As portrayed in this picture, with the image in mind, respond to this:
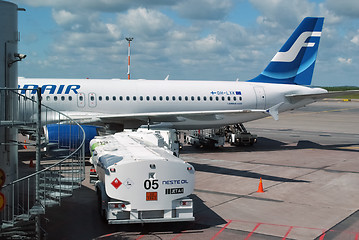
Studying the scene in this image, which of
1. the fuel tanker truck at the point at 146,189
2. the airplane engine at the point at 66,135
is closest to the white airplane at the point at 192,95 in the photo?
the airplane engine at the point at 66,135

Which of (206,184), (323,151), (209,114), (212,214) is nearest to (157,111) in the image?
(209,114)

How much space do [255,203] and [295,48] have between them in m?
20.1

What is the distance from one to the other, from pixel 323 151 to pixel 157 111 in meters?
13.1

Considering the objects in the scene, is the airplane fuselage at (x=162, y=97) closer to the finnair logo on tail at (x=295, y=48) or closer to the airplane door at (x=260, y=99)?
the airplane door at (x=260, y=99)

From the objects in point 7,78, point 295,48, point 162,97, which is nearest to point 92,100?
point 162,97

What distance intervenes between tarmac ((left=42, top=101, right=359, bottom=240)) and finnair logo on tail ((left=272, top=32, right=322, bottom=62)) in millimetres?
7755

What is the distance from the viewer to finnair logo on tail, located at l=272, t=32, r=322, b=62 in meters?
34.3

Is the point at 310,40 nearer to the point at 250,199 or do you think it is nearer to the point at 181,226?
the point at 250,199

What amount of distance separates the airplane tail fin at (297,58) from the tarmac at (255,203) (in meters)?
6.53

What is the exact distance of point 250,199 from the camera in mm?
18281

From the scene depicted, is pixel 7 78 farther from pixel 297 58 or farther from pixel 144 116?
pixel 297 58

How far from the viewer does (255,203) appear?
17.7 meters

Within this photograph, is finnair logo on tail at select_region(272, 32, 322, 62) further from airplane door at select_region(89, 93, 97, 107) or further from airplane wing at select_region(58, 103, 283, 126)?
airplane door at select_region(89, 93, 97, 107)

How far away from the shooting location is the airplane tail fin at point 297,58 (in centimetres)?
3431
